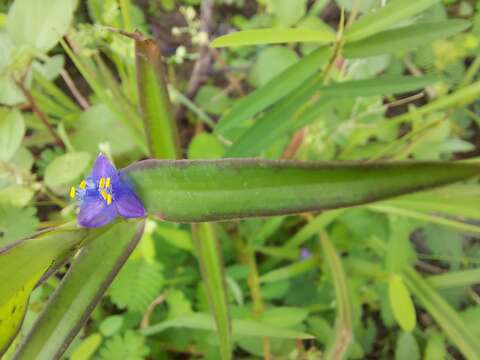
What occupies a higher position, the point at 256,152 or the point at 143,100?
the point at 256,152

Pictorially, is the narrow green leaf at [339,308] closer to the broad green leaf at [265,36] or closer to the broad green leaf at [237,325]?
the broad green leaf at [237,325]

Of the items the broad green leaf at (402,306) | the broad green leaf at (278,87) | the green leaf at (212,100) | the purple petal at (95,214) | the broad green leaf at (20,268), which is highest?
the green leaf at (212,100)

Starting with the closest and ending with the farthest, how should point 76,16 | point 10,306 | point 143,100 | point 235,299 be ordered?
point 10,306, point 143,100, point 235,299, point 76,16

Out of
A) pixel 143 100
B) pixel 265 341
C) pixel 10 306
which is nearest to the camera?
pixel 10 306

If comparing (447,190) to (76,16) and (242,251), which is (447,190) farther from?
(76,16)

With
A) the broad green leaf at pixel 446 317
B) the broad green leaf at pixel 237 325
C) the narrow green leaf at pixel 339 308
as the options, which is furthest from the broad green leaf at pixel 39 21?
the broad green leaf at pixel 446 317

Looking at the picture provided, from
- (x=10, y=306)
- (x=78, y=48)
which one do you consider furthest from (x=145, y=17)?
(x=10, y=306)

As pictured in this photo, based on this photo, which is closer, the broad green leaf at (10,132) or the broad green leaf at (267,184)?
the broad green leaf at (267,184)

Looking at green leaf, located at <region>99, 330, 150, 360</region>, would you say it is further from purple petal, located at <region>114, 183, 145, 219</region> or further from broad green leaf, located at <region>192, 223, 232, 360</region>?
purple petal, located at <region>114, 183, 145, 219</region>
